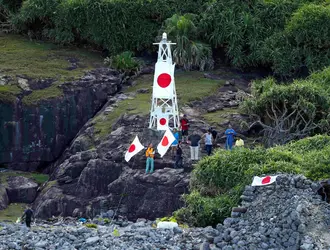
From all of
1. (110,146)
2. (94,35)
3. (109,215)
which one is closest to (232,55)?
(94,35)

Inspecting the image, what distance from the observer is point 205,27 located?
2012 inches

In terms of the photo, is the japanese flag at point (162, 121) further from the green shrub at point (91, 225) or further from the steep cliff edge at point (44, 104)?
the green shrub at point (91, 225)

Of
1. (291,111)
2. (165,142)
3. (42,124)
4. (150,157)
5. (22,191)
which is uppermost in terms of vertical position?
(291,111)

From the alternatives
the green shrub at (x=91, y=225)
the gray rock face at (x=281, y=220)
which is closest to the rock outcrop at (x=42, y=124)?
the green shrub at (x=91, y=225)

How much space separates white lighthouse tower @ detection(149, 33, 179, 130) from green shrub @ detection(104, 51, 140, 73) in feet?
23.5

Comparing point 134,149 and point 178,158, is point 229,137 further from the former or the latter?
point 134,149

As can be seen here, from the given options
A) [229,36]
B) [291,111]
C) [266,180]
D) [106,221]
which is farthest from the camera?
[229,36]

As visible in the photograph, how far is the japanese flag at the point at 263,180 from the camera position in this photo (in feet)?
111

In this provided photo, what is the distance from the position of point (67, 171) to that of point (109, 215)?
4281 millimetres

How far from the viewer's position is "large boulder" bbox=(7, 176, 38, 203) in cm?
4269

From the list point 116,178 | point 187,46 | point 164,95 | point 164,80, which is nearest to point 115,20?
point 187,46

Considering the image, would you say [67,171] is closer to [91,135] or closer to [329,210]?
[91,135]

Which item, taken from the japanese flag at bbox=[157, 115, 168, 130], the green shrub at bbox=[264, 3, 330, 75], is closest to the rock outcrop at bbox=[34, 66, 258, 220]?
the japanese flag at bbox=[157, 115, 168, 130]

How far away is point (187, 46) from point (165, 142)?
33.2 feet
